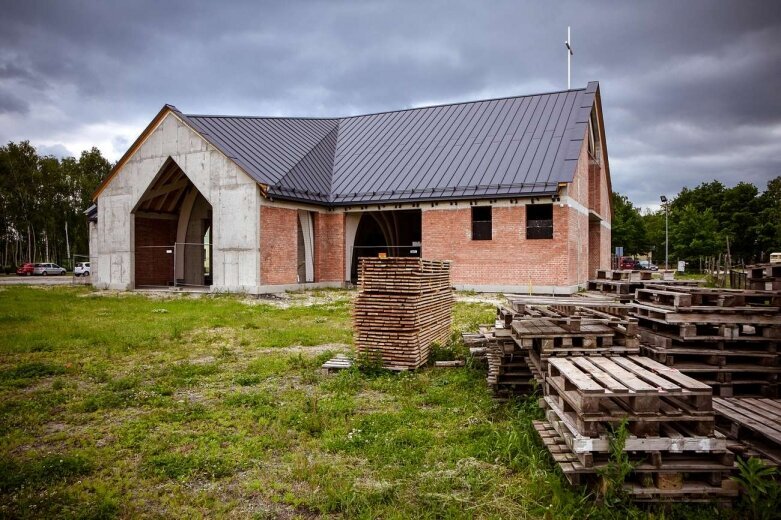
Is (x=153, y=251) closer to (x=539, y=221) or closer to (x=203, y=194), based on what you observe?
(x=203, y=194)

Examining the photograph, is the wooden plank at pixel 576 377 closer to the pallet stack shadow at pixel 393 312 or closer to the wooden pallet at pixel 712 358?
the wooden pallet at pixel 712 358

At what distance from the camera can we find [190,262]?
89.2 ft

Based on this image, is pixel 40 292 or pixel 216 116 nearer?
pixel 40 292

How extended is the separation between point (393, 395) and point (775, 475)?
171 inches

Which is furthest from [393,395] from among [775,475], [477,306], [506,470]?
[477,306]

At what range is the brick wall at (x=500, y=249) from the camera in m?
21.1

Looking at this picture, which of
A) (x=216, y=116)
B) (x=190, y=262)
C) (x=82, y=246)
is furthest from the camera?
(x=82, y=246)

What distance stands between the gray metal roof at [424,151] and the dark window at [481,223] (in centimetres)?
106

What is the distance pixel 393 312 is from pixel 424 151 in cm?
1848

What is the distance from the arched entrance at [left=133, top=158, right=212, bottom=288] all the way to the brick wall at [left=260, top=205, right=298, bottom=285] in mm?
5142

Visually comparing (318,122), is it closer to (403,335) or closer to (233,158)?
(233,158)

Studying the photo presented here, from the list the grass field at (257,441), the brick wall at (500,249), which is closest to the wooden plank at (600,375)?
the grass field at (257,441)

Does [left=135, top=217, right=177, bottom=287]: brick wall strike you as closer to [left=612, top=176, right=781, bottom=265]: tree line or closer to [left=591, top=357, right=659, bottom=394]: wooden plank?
[left=591, top=357, right=659, bottom=394]: wooden plank

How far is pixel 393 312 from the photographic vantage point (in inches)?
333
